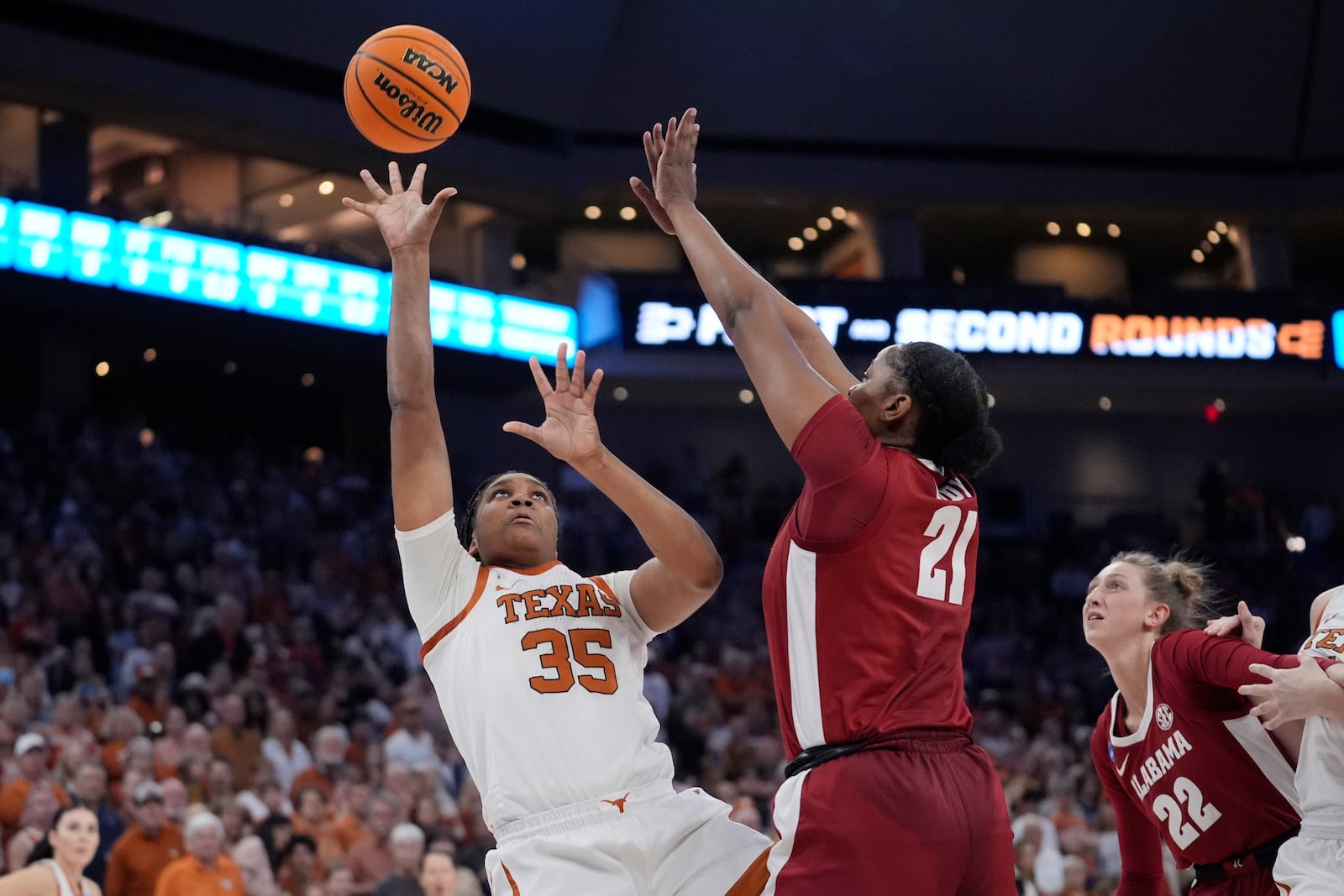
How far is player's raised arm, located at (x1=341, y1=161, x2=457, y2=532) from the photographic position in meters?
3.88

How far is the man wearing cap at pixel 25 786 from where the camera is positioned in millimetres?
8508

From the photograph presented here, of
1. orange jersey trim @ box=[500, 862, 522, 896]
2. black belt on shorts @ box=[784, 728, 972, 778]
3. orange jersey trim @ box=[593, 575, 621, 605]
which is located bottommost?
orange jersey trim @ box=[500, 862, 522, 896]

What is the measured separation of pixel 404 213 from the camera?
415 centimetres

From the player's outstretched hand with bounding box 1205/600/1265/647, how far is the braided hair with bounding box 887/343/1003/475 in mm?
1091

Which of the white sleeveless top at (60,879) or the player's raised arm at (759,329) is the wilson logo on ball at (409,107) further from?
the white sleeveless top at (60,879)

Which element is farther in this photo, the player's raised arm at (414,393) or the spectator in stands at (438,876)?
the spectator in stands at (438,876)

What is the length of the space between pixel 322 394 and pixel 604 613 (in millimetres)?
18961

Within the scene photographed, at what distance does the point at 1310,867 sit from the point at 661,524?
73.5 inches

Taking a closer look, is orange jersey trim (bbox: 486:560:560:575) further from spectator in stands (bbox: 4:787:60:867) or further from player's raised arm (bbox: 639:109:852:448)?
spectator in stands (bbox: 4:787:60:867)

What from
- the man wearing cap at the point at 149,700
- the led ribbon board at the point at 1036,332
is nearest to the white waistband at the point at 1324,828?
the man wearing cap at the point at 149,700

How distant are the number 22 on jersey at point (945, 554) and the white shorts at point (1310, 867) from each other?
1341mm

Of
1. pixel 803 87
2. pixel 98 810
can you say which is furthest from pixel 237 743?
pixel 803 87

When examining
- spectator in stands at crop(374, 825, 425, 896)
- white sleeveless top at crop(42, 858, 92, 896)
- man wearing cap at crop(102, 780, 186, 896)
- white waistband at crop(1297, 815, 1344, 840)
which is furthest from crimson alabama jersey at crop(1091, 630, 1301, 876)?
man wearing cap at crop(102, 780, 186, 896)

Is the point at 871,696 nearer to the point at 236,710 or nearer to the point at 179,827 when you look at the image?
the point at 179,827
